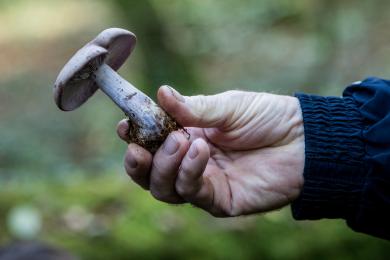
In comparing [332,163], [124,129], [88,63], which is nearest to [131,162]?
[124,129]

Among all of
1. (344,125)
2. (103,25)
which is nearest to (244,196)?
(344,125)

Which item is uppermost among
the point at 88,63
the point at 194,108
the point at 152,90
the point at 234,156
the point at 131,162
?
the point at 88,63

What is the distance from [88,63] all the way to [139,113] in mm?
243

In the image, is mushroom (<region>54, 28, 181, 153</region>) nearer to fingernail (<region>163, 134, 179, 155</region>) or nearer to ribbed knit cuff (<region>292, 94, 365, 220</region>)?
fingernail (<region>163, 134, 179, 155</region>)

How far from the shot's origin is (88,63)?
6.70 ft

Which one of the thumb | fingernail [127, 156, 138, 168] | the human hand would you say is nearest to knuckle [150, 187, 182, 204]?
the human hand

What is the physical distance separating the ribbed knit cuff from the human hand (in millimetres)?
88

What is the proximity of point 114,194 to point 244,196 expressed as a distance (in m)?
1.92

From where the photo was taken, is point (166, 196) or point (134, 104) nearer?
point (134, 104)

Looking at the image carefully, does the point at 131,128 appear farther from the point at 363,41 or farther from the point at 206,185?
the point at 363,41

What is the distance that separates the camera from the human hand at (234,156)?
2.15 m

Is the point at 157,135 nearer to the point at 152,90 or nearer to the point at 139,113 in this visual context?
the point at 139,113

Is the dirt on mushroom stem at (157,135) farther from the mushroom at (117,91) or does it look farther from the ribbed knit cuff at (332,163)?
the ribbed knit cuff at (332,163)

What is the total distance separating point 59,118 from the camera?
27.9 feet
